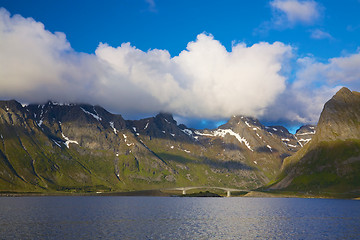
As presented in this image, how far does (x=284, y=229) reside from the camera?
92188 millimetres

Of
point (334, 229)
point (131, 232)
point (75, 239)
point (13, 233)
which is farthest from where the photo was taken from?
point (334, 229)

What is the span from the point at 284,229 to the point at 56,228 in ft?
199

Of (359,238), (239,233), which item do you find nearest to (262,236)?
(239,233)

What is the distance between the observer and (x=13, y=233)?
77.4m

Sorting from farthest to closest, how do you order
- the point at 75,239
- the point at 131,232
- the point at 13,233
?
the point at 131,232 < the point at 13,233 < the point at 75,239

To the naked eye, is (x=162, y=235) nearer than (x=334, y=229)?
Yes

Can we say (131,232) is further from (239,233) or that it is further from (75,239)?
(239,233)

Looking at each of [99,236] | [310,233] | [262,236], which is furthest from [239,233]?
[99,236]

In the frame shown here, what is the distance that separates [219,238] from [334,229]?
118 feet

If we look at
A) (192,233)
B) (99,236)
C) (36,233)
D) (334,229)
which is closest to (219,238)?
(192,233)

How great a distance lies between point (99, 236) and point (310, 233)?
51.2 meters

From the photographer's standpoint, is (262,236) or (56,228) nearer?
(262,236)

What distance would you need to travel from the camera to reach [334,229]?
299ft

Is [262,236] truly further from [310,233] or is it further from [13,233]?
[13,233]
